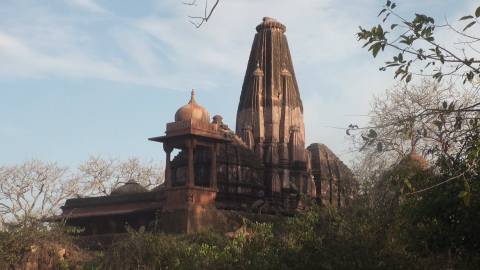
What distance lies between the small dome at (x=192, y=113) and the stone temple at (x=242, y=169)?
1.4 inches

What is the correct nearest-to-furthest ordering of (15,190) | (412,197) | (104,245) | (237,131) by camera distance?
(412,197) → (104,245) → (237,131) → (15,190)

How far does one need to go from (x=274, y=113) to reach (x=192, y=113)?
880 cm

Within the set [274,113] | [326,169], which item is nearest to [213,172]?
[274,113]

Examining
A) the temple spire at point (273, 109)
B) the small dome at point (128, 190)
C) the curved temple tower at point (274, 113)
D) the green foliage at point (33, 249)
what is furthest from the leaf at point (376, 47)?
the temple spire at point (273, 109)

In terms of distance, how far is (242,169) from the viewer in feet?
101

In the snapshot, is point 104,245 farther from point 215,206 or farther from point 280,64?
point 280,64

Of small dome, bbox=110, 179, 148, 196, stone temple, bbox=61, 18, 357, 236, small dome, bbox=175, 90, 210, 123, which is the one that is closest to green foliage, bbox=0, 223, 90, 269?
stone temple, bbox=61, 18, 357, 236

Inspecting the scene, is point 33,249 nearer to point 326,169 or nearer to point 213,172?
point 213,172

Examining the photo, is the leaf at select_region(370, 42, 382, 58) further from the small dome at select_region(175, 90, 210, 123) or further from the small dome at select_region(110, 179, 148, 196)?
the small dome at select_region(110, 179, 148, 196)

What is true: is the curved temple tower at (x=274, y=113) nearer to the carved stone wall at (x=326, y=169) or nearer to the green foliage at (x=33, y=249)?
the carved stone wall at (x=326, y=169)

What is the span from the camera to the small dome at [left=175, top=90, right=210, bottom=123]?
25.7m

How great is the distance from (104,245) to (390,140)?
1705 cm

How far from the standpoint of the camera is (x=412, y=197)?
491 inches

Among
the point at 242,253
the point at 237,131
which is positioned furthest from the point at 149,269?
the point at 237,131
